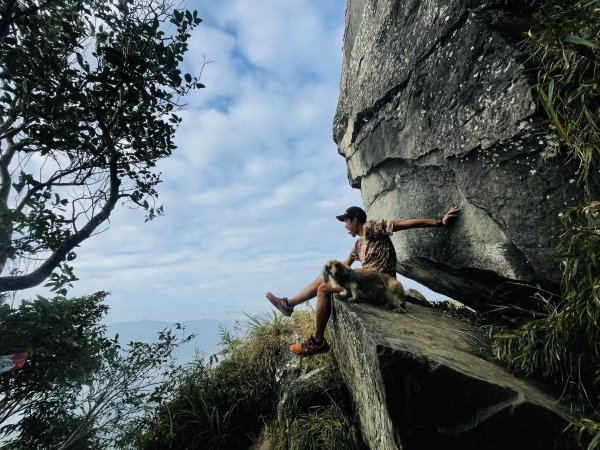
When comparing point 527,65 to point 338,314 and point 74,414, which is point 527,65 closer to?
point 338,314

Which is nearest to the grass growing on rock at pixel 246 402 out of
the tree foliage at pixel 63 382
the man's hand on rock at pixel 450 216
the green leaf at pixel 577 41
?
the tree foliage at pixel 63 382

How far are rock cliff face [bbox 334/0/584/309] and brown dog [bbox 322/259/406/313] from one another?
0.86 meters

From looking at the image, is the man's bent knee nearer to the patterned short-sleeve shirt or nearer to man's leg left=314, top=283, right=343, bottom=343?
man's leg left=314, top=283, right=343, bottom=343

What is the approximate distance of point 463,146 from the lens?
497cm

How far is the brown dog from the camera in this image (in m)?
5.44

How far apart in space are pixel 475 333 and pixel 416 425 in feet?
7.66

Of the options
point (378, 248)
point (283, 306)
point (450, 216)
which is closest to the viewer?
point (450, 216)

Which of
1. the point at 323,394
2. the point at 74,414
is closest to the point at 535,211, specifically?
the point at 323,394

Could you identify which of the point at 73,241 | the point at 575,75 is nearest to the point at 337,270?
the point at 575,75

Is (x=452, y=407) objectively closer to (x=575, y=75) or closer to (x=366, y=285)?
(x=366, y=285)

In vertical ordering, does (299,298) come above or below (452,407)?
above

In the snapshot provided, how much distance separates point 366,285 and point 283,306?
2.22m

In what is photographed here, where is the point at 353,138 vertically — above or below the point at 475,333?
above

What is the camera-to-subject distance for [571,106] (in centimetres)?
396
